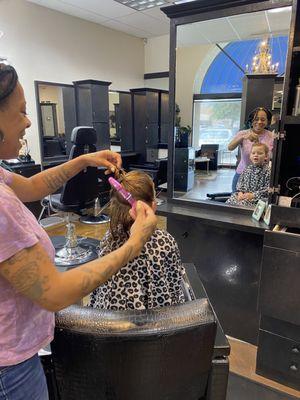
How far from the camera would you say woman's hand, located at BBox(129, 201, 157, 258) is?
705 mm

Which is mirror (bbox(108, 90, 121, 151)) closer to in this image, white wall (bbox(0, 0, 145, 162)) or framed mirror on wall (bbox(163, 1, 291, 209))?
white wall (bbox(0, 0, 145, 162))

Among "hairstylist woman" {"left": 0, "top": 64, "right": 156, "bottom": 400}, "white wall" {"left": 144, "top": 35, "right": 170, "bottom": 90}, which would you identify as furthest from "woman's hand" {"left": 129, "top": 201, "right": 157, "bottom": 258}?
"white wall" {"left": 144, "top": 35, "right": 170, "bottom": 90}

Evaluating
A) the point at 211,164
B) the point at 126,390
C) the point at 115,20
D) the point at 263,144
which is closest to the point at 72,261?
the point at 211,164

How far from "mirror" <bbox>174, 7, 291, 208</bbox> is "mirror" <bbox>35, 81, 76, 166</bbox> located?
105 inches

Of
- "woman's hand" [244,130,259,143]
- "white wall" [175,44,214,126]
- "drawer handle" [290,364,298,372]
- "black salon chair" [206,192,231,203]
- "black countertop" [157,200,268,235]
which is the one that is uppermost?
"white wall" [175,44,214,126]

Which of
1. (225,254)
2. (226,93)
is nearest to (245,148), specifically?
(226,93)

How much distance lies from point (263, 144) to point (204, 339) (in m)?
1.40

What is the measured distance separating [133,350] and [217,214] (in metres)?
1.25

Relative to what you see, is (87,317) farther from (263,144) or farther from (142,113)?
(142,113)

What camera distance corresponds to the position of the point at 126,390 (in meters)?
0.71

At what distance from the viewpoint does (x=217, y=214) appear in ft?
5.95

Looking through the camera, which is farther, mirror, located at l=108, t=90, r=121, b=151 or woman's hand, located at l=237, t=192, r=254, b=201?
mirror, located at l=108, t=90, r=121, b=151

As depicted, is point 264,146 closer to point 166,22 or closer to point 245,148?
point 245,148

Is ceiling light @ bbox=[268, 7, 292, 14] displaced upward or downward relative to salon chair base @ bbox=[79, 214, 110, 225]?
upward
